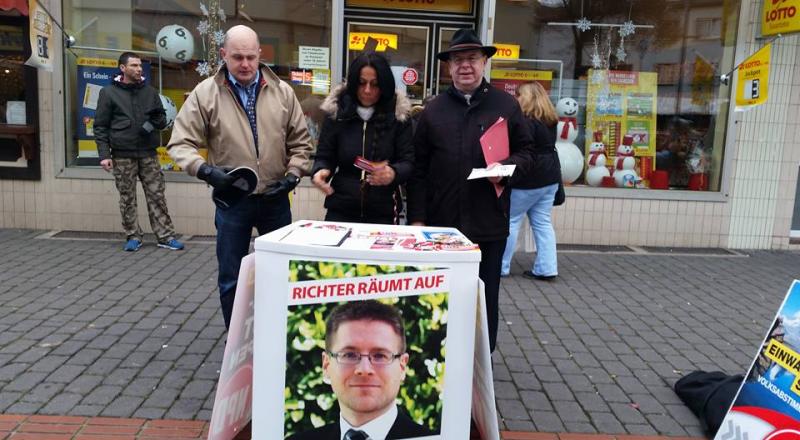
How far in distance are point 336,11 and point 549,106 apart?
307cm

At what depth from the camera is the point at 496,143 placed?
3.51m

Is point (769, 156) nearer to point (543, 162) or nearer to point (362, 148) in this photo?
point (543, 162)

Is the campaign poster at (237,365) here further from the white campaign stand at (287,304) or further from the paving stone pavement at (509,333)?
the paving stone pavement at (509,333)

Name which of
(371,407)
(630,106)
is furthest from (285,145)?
(630,106)

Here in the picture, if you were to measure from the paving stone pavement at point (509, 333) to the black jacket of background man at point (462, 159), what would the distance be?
3.52 feet

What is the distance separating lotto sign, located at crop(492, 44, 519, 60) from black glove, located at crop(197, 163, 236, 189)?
515 cm

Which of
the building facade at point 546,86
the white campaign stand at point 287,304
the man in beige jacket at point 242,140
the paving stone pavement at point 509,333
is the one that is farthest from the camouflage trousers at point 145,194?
the white campaign stand at point 287,304

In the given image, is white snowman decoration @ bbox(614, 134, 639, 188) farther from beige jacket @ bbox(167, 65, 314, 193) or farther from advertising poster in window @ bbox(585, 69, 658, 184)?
beige jacket @ bbox(167, 65, 314, 193)

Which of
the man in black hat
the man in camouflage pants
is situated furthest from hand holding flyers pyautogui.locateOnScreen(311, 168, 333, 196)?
the man in camouflage pants

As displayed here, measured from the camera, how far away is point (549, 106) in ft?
18.9

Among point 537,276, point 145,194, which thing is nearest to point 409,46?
point 537,276

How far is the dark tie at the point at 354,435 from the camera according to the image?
8.36 feet

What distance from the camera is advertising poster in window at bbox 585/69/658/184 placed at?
806 centimetres

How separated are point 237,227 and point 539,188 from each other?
126 inches
